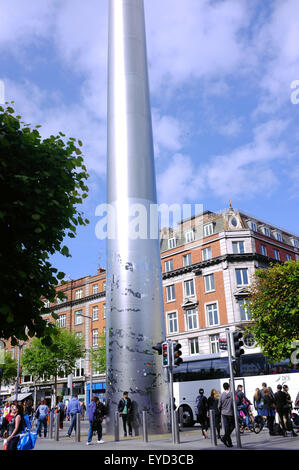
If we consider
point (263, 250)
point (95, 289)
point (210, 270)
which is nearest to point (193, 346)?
point (210, 270)

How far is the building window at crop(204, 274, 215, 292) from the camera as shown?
155ft

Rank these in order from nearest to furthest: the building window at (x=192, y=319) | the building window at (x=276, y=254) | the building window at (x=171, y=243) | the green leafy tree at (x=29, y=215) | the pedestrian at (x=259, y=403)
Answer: the green leafy tree at (x=29, y=215) < the pedestrian at (x=259, y=403) < the building window at (x=192, y=319) < the building window at (x=276, y=254) < the building window at (x=171, y=243)

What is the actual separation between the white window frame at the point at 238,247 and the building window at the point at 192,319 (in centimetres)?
771

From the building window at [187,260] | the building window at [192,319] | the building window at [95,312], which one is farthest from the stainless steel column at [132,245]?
the building window at [95,312]

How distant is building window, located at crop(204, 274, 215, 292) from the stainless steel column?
91.4ft

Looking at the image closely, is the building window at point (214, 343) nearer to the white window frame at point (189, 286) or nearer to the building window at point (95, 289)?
the white window frame at point (189, 286)

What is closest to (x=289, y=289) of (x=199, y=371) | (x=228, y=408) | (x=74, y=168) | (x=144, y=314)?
(x=199, y=371)

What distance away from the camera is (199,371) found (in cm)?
2772

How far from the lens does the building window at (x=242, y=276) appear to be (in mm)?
45812

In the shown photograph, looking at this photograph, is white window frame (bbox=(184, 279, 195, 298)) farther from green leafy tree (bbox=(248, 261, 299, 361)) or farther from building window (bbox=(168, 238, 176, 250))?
green leafy tree (bbox=(248, 261, 299, 361))
